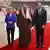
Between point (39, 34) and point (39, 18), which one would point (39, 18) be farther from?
point (39, 34)

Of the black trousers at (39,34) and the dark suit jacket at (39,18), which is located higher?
the dark suit jacket at (39,18)

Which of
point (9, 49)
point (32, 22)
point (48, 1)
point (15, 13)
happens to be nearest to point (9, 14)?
point (15, 13)

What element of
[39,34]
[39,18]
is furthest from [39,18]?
[39,34]

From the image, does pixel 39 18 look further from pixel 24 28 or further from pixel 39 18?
pixel 24 28

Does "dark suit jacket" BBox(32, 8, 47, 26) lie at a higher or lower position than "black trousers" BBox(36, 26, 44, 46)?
higher

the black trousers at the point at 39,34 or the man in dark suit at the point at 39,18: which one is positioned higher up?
the man in dark suit at the point at 39,18

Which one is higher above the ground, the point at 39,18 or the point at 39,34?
the point at 39,18

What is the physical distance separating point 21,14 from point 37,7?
117 millimetres

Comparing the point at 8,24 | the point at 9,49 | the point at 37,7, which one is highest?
the point at 37,7

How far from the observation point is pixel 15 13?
3.18 feet

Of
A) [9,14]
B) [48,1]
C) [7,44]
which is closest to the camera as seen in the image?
[9,14]

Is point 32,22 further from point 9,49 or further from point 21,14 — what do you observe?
point 9,49

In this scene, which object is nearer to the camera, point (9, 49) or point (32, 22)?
point (32, 22)

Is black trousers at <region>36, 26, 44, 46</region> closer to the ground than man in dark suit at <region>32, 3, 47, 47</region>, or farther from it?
closer to the ground
